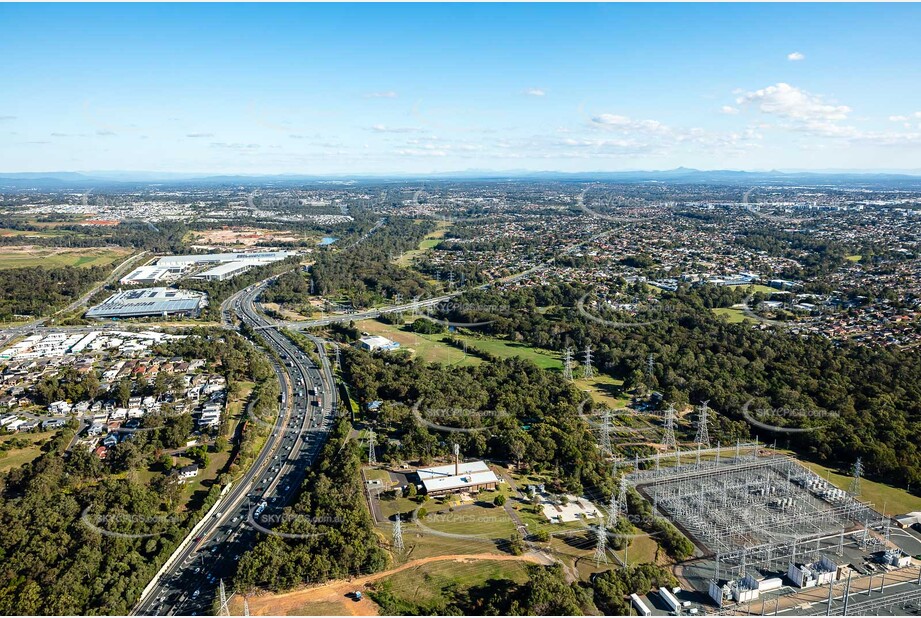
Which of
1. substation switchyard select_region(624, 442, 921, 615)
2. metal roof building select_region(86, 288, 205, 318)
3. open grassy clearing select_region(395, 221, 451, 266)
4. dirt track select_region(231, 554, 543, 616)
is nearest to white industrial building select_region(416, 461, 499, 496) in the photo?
dirt track select_region(231, 554, 543, 616)

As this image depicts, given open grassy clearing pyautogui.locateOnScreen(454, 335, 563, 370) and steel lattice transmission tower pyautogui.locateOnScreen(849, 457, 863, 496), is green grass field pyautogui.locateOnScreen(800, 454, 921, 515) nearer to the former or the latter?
steel lattice transmission tower pyautogui.locateOnScreen(849, 457, 863, 496)

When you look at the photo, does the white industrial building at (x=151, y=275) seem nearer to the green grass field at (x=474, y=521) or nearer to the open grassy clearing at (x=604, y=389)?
the open grassy clearing at (x=604, y=389)

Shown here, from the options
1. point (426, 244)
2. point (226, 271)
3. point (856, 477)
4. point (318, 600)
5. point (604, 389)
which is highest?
point (426, 244)

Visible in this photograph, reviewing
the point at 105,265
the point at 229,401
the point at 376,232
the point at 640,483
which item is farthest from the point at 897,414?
the point at 376,232

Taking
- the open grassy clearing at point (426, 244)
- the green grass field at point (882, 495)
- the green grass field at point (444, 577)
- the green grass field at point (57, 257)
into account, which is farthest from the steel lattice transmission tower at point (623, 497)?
the green grass field at point (57, 257)

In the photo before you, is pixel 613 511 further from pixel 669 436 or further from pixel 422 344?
pixel 422 344

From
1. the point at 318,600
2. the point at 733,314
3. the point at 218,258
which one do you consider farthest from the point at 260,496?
the point at 218,258
